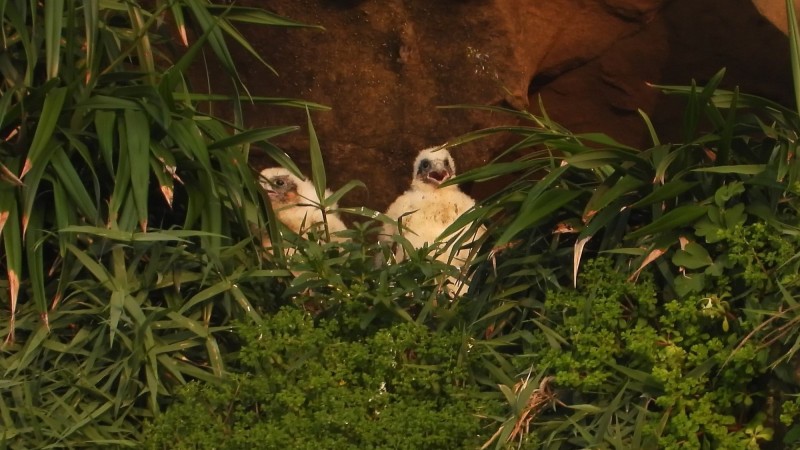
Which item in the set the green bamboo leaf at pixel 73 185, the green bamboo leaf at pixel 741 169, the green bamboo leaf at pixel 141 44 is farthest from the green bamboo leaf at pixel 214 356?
the green bamboo leaf at pixel 741 169

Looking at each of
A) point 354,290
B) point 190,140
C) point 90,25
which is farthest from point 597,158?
point 90,25

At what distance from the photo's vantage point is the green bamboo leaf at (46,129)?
361 centimetres

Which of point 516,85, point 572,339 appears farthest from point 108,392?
point 516,85

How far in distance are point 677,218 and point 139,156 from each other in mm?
1608

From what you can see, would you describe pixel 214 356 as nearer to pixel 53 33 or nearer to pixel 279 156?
pixel 279 156

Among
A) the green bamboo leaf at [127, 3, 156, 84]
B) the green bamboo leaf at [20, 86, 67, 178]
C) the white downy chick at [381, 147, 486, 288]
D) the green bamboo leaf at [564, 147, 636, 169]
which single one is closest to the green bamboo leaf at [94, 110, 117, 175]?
the green bamboo leaf at [20, 86, 67, 178]

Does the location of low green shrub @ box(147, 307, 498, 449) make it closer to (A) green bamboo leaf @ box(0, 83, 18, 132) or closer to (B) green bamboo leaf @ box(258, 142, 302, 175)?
(B) green bamboo leaf @ box(258, 142, 302, 175)

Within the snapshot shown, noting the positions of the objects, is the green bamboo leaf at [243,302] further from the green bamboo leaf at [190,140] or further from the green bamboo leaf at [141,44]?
the green bamboo leaf at [141,44]

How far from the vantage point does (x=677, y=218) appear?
11.1 ft

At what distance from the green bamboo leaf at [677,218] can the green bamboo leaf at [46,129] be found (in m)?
1.74

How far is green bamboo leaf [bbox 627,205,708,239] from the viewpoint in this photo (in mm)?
3373

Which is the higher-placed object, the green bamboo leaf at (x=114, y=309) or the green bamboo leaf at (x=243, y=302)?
the green bamboo leaf at (x=114, y=309)

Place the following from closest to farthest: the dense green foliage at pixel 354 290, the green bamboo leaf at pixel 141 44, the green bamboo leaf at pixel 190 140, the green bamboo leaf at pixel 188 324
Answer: the dense green foliage at pixel 354 290 → the green bamboo leaf at pixel 188 324 → the green bamboo leaf at pixel 190 140 → the green bamboo leaf at pixel 141 44

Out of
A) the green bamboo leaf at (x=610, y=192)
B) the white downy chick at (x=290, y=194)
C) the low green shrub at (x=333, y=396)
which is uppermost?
the green bamboo leaf at (x=610, y=192)
